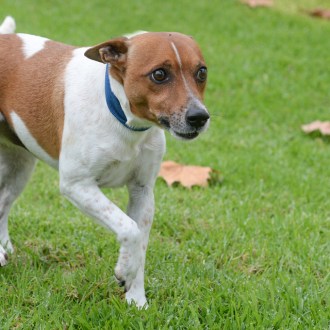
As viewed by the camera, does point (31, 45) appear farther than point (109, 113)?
Yes

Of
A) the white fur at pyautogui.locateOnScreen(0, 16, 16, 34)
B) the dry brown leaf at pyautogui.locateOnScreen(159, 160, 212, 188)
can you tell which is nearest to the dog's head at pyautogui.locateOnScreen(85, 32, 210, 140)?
the white fur at pyautogui.locateOnScreen(0, 16, 16, 34)

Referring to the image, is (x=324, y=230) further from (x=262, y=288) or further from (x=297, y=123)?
(x=297, y=123)

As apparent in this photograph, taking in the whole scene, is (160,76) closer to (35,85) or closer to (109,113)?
(109,113)

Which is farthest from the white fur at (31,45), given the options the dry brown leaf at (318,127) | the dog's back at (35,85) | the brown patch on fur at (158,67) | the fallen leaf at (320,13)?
the fallen leaf at (320,13)

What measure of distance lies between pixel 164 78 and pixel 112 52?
37cm

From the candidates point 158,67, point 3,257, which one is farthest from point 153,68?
point 3,257

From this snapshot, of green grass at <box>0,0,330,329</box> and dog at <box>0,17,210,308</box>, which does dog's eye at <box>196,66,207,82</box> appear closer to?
dog at <box>0,17,210,308</box>

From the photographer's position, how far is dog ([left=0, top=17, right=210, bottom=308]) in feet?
12.3

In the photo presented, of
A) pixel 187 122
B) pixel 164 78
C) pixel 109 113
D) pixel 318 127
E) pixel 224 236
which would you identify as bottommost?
pixel 318 127

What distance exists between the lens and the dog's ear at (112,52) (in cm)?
389

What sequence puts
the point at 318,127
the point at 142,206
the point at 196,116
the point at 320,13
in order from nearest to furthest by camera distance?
the point at 196,116 < the point at 142,206 < the point at 318,127 < the point at 320,13

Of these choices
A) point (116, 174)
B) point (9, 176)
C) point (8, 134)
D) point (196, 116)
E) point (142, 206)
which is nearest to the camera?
point (196, 116)

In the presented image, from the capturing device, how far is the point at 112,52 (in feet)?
12.9

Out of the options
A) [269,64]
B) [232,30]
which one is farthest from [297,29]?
[269,64]
